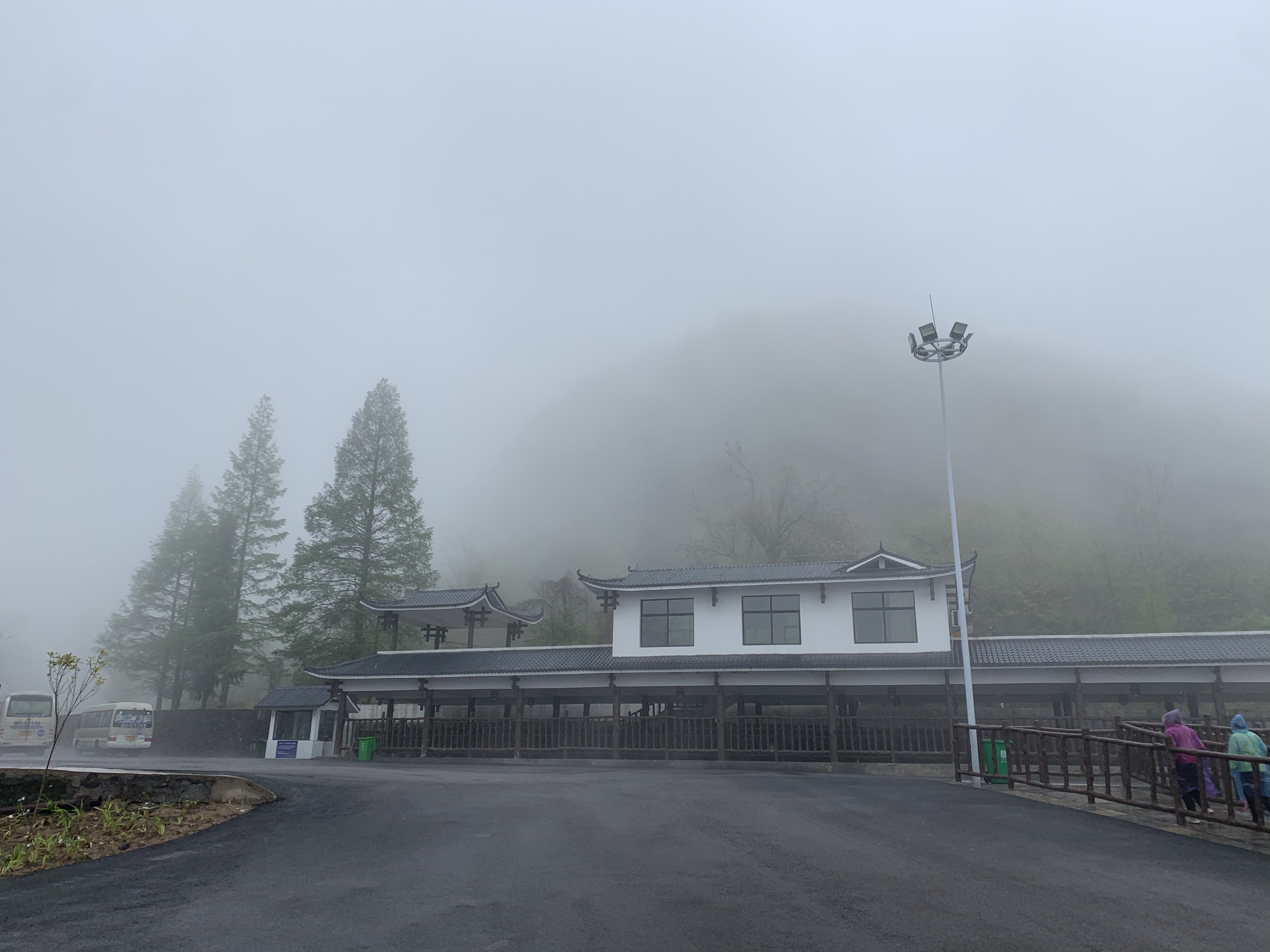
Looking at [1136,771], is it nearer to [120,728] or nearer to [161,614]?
[120,728]

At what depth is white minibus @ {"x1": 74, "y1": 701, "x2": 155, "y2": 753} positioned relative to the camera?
37969mm

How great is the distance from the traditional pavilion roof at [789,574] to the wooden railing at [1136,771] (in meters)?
7.86

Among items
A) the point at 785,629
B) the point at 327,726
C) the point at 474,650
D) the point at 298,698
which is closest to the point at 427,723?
the point at 474,650

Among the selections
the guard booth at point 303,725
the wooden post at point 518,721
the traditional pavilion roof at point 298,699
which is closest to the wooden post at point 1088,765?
the wooden post at point 518,721

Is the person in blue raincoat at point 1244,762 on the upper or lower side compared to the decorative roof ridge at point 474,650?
lower

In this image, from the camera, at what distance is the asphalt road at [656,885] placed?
5734 mm

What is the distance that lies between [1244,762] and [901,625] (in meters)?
16.0

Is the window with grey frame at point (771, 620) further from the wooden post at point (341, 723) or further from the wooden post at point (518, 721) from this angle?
the wooden post at point (341, 723)

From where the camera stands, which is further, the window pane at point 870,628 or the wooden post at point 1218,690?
the window pane at point 870,628

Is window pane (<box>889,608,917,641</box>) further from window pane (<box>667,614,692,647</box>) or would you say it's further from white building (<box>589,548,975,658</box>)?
window pane (<box>667,614,692,647</box>)

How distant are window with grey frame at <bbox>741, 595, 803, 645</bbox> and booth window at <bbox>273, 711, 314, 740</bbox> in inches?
721

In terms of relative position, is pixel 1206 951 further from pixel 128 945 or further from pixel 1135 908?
pixel 128 945

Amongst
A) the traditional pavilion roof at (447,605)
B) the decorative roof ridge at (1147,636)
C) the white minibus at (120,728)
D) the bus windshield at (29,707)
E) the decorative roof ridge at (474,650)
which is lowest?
the white minibus at (120,728)

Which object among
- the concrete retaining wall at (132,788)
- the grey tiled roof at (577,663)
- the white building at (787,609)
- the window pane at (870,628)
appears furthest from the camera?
the window pane at (870,628)
